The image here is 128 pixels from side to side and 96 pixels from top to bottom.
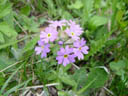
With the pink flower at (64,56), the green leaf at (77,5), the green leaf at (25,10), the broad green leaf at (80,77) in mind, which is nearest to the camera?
the pink flower at (64,56)

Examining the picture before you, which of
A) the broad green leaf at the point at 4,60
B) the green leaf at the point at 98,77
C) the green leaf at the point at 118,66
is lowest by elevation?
the green leaf at the point at 118,66

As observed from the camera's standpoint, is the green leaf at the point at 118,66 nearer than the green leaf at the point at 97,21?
Yes

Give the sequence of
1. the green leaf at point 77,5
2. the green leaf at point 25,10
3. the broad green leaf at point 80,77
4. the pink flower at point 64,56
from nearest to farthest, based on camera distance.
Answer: the pink flower at point 64,56 < the broad green leaf at point 80,77 < the green leaf at point 25,10 < the green leaf at point 77,5

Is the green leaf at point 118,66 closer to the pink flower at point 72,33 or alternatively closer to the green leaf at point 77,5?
the pink flower at point 72,33

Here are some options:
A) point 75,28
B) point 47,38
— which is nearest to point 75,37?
point 75,28

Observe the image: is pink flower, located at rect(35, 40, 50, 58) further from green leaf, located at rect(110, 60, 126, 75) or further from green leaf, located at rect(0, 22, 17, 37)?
green leaf, located at rect(110, 60, 126, 75)

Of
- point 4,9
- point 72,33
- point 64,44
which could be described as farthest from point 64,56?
point 4,9

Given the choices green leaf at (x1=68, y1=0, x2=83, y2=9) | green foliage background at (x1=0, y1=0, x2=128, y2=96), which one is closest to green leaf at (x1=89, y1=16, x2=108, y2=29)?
green foliage background at (x1=0, y1=0, x2=128, y2=96)

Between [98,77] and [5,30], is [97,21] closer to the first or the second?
[98,77]

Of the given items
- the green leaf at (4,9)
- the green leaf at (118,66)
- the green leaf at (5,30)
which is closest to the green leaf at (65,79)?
the green leaf at (118,66)
